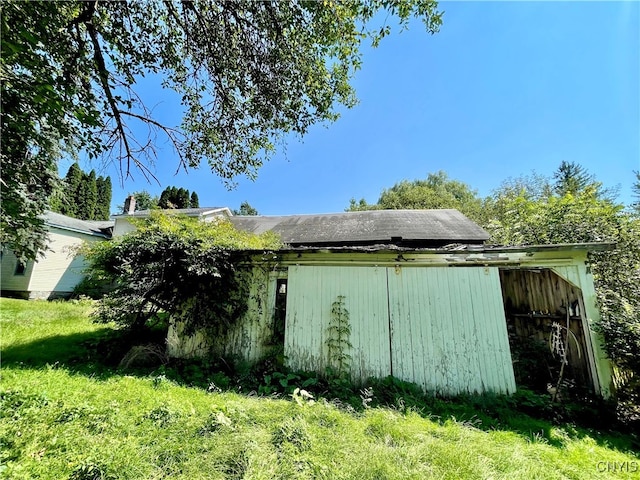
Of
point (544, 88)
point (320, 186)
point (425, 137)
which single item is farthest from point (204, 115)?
point (320, 186)

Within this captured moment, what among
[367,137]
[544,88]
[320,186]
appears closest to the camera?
[544,88]

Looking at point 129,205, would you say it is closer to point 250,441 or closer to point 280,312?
point 280,312

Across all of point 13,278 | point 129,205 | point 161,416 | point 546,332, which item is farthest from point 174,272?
point 129,205

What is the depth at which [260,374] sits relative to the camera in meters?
5.39

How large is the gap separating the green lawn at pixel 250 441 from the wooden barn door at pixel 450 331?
0.97m

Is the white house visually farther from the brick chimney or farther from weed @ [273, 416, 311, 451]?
weed @ [273, 416, 311, 451]

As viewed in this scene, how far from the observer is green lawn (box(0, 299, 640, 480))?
97.9 inches

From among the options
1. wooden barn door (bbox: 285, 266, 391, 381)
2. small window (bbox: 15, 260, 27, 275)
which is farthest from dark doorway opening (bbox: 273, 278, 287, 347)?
small window (bbox: 15, 260, 27, 275)

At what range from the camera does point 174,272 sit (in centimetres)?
580

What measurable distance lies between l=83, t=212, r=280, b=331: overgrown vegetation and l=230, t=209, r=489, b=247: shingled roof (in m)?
4.07

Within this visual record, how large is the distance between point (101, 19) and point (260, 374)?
671 centimetres

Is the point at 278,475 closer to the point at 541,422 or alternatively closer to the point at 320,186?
the point at 541,422

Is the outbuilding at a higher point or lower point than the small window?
lower

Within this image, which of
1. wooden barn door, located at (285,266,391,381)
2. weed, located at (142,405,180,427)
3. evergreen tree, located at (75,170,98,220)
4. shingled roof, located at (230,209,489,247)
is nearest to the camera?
weed, located at (142,405,180,427)
